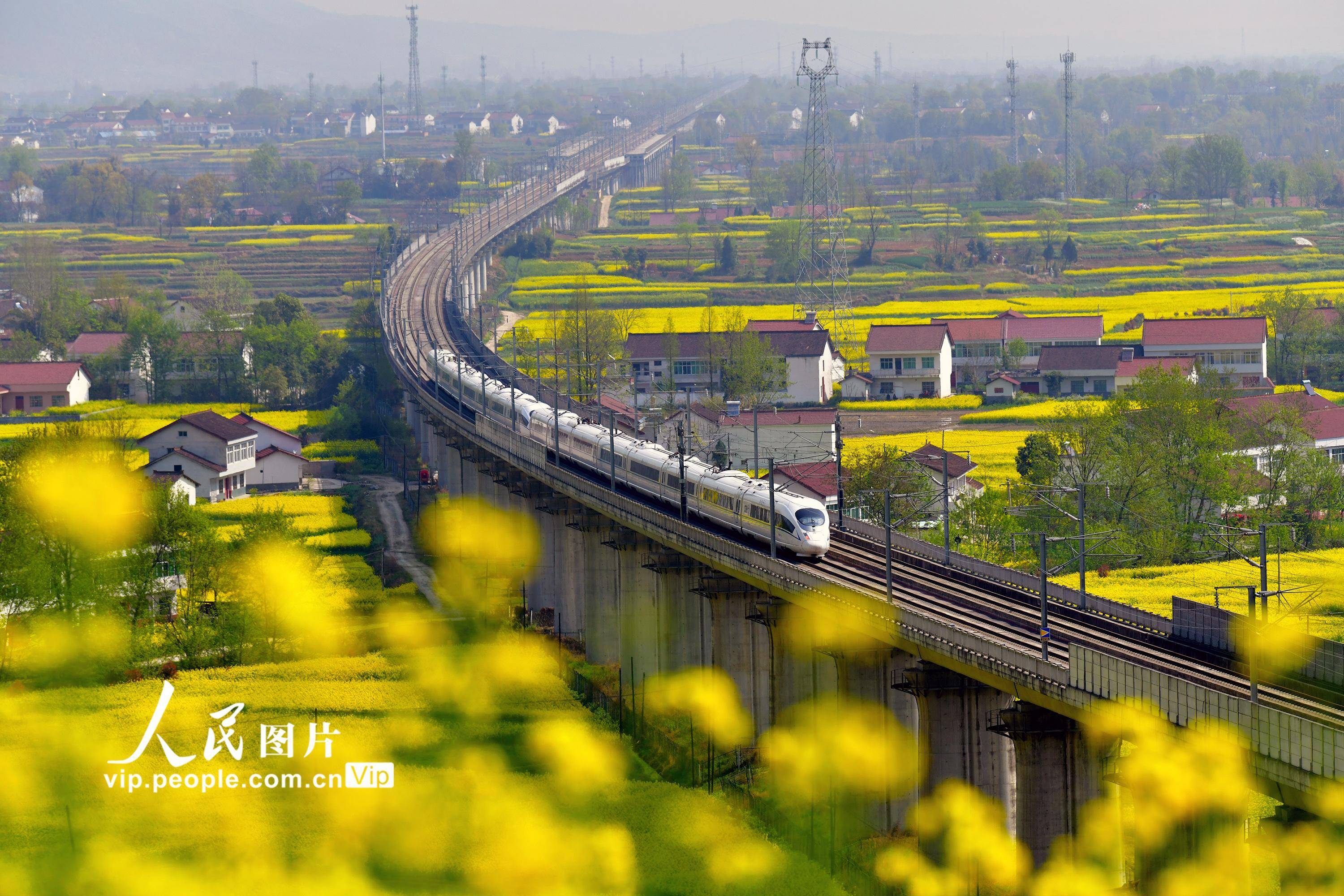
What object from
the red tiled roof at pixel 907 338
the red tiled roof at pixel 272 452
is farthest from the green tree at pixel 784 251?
the red tiled roof at pixel 272 452

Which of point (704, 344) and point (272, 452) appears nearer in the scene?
point (272, 452)

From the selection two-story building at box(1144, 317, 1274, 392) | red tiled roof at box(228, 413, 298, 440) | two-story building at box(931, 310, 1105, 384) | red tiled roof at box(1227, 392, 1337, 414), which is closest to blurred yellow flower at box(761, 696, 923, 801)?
red tiled roof at box(1227, 392, 1337, 414)

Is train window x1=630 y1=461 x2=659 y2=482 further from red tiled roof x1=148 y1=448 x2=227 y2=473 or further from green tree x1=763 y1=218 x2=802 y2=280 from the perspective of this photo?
green tree x1=763 y1=218 x2=802 y2=280

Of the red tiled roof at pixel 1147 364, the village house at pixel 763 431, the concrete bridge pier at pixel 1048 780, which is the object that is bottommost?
the concrete bridge pier at pixel 1048 780

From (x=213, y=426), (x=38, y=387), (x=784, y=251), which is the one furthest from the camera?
(x=784, y=251)

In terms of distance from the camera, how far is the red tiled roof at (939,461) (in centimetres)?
6788

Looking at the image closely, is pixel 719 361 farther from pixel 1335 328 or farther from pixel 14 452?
pixel 14 452

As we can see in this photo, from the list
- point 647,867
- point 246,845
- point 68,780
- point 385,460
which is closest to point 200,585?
point 68,780

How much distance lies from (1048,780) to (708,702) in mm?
17718

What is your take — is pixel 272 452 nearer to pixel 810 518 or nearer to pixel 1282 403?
pixel 1282 403

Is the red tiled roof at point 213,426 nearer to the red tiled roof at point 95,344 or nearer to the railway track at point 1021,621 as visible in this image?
the railway track at point 1021,621

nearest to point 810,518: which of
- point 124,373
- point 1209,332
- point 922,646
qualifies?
point 922,646

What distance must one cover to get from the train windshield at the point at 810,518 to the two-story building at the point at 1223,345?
6557 cm

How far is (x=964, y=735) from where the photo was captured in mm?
35250
